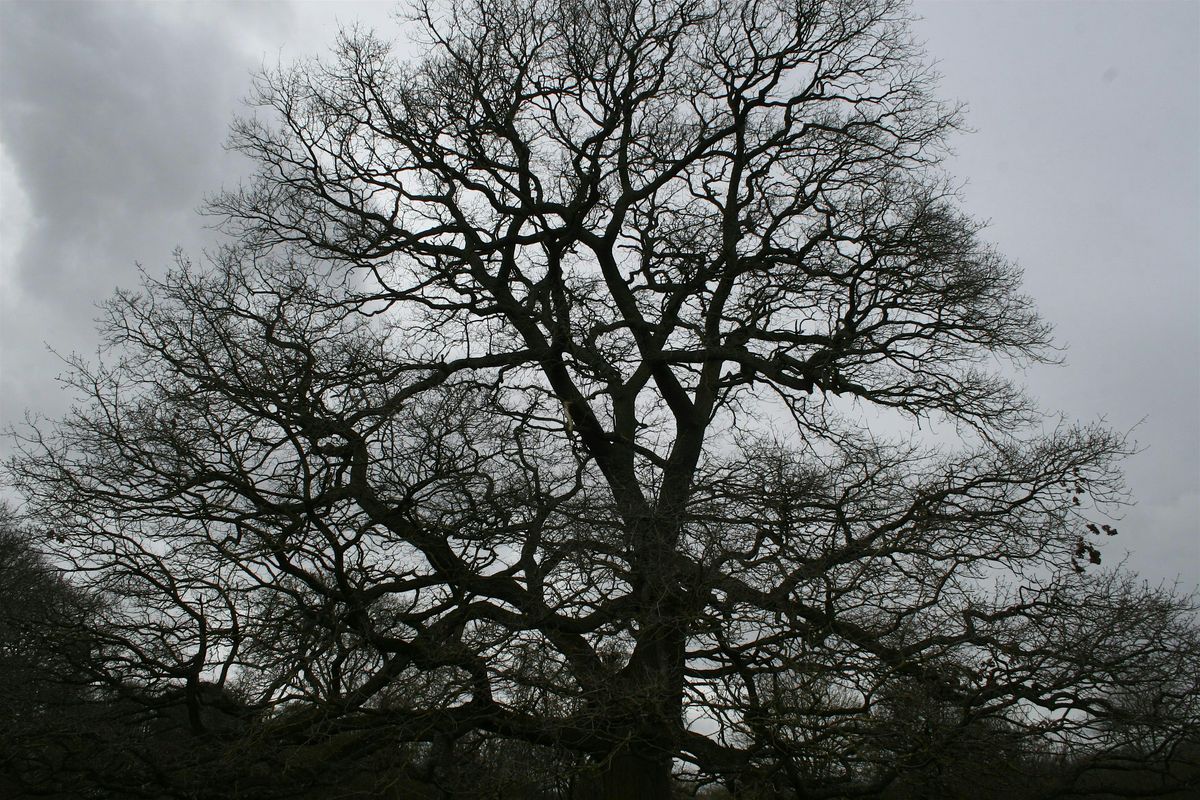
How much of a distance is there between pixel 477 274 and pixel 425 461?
3952 millimetres

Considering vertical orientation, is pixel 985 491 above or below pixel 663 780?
above

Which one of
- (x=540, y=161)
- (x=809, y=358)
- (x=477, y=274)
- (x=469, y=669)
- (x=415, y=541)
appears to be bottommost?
(x=469, y=669)

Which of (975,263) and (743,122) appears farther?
(743,122)

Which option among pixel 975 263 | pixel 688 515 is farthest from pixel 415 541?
pixel 975 263

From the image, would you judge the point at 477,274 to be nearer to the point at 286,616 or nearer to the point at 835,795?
the point at 286,616

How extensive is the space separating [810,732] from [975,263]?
658cm

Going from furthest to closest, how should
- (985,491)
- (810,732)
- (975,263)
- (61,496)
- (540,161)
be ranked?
(540,161) < (975,263) < (985,491) < (61,496) < (810,732)

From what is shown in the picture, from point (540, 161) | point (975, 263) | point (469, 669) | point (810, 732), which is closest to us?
point (810, 732)

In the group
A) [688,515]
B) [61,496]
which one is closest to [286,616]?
[61,496]

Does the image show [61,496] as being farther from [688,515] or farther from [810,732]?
[810,732]

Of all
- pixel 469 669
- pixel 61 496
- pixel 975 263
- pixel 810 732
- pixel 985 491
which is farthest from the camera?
pixel 975 263

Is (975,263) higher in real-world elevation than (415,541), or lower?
higher

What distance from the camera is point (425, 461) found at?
8281mm

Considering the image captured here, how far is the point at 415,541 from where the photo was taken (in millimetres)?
8070
